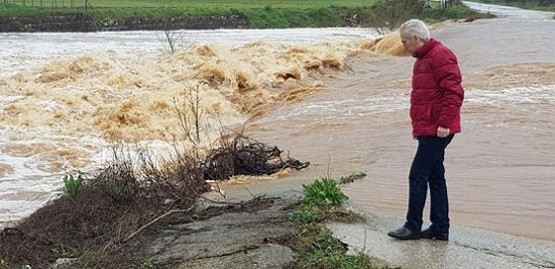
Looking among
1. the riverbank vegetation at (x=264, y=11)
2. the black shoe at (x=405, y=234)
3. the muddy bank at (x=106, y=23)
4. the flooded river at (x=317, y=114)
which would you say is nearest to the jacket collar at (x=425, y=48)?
the black shoe at (x=405, y=234)

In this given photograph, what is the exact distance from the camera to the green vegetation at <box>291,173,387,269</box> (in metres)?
5.91

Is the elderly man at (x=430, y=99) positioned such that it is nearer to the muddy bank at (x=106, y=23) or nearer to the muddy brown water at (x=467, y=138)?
the muddy brown water at (x=467, y=138)

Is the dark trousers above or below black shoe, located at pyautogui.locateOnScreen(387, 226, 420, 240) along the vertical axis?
above

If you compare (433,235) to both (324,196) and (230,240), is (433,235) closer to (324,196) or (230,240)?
(324,196)

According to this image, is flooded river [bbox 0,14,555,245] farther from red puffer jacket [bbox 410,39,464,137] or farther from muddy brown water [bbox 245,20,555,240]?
red puffer jacket [bbox 410,39,464,137]

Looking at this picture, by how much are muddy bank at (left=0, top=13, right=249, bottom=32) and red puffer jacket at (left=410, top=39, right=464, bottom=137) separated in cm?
3839

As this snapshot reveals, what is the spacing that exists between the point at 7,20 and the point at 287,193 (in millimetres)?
41875

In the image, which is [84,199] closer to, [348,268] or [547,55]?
[348,268]

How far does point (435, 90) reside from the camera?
6.17m


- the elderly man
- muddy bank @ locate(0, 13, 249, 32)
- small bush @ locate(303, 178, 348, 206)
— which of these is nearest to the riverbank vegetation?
muddy bank @ locate(0, 13, 249, 32)

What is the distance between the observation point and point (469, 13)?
65.1m

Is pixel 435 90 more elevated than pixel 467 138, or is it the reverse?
pixel 435 90

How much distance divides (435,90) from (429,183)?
889 millimetres

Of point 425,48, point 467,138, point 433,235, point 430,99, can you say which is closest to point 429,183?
point 433,235
